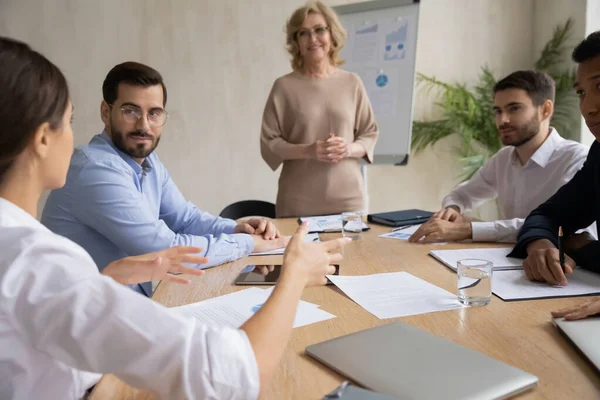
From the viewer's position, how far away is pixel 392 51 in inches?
147

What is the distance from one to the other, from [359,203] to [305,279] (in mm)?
Answer: 1976

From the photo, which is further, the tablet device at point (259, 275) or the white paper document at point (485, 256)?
the white paper document at point (485, 256)

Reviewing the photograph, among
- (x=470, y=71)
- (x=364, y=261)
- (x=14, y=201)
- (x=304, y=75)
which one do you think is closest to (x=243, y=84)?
(x=304, y=75)

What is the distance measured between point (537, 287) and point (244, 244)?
93cm

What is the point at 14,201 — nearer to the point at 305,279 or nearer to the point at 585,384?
the point at 305,279

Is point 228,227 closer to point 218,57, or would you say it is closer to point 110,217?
point 110,217

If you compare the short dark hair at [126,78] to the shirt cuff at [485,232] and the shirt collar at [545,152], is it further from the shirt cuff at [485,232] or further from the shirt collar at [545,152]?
the shirt collar at [545,152]

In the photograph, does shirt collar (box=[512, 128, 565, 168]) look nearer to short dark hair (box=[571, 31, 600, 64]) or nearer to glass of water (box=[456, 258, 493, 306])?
short dark hair (box=[571, 31, 600, 64])

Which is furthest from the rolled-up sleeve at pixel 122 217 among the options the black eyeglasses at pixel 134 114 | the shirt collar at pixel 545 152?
the shirt collar at pixel 545 152

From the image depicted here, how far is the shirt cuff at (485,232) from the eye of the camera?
190 cm

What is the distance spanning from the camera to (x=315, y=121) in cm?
278

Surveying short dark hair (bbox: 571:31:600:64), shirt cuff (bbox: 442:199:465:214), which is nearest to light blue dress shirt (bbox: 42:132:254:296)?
shirt cuff (bbox: 442:199:465:214)

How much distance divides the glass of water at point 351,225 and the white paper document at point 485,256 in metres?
0.41

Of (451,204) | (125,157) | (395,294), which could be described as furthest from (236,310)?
(451,204)
